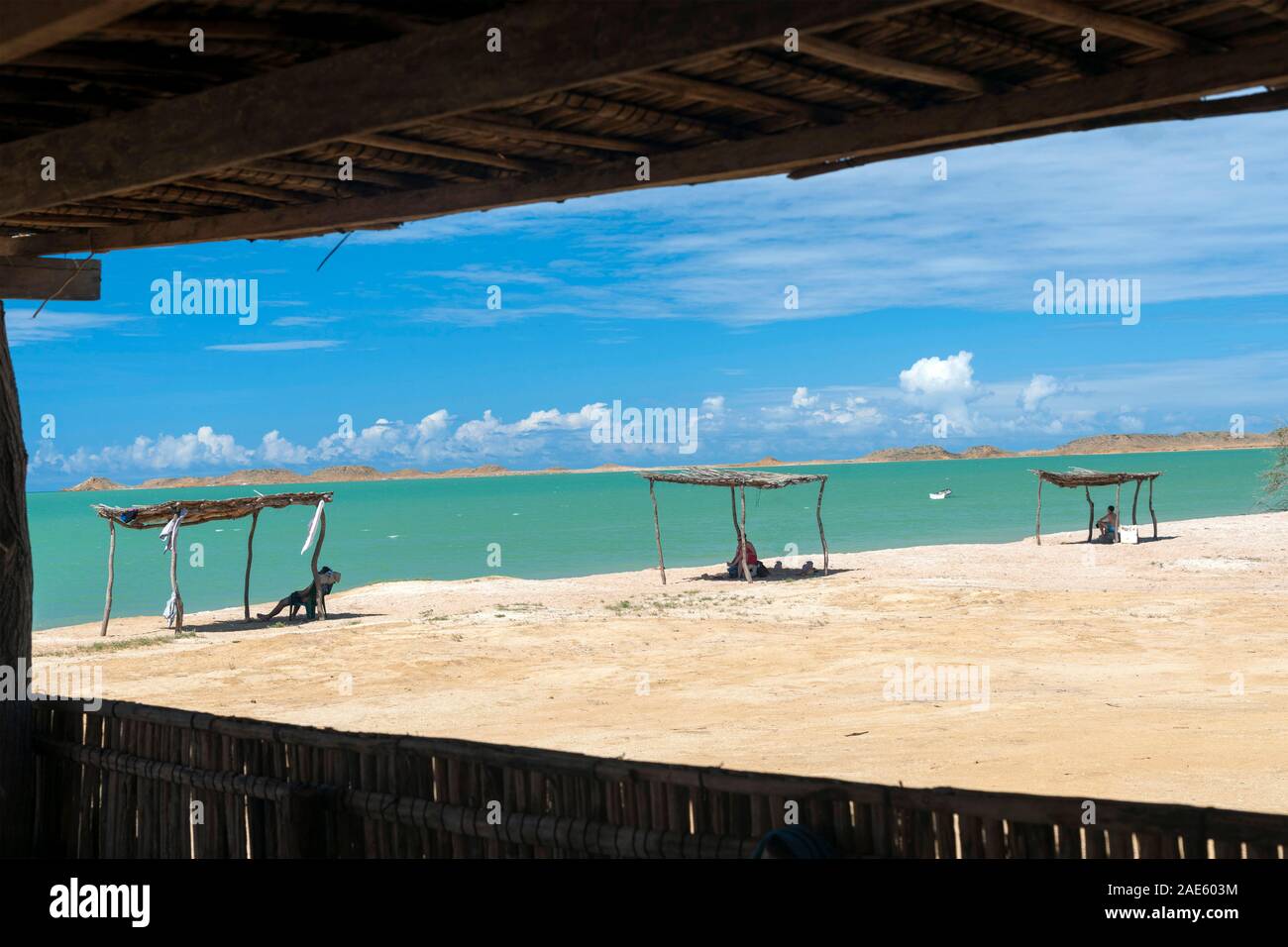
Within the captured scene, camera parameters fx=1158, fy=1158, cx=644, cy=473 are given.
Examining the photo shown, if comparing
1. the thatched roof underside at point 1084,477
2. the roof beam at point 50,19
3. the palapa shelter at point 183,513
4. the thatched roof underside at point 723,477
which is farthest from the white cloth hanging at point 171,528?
the thatched roof underside at point 1084,477

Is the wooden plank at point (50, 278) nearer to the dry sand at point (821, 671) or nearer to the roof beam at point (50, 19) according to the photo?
the roof beam at point (50, 19)

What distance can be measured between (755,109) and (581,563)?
108ft

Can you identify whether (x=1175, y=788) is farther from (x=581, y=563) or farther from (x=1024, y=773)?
(x=581, y=563)

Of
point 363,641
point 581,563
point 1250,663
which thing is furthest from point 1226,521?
point 363,641

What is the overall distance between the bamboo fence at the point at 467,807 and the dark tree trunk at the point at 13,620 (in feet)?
0.33

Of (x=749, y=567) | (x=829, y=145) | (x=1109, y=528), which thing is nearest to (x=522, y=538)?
(x=1109, y=528)

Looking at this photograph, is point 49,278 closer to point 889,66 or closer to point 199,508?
point 889,66

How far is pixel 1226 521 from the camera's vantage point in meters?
33.1

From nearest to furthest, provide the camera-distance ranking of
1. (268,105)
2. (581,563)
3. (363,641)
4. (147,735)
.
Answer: (268,105)
(147,735)
(363,641)
(581,563)

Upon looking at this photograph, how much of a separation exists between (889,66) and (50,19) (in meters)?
1.63

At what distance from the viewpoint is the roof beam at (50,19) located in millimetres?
2049

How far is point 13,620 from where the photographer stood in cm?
481

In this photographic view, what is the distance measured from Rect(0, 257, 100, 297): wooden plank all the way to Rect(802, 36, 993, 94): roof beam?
3821mm
